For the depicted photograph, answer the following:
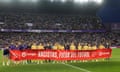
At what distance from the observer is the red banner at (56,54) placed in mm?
24256

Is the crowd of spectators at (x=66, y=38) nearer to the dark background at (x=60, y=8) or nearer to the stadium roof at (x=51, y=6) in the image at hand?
the dark background at (x=60, y=8)

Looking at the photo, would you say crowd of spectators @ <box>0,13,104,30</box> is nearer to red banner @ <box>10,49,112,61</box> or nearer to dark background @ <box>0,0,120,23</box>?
dark background @ <box>0,0,120,23</box>

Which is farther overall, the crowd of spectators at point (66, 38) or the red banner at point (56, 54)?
the crowd of spectators at point (66, 38)

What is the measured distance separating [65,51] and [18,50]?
13.9 ft

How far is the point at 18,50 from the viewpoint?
Result: 2422 cm

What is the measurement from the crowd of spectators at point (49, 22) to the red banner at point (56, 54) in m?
39.9

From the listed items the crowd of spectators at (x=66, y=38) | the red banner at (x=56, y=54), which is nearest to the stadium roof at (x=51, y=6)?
the crowd of spectators at (x=66, y=38)

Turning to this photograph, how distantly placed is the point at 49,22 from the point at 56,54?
44343 mm

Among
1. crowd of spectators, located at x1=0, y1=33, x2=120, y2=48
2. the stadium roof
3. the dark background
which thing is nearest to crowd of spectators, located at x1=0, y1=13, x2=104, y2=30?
the dark background

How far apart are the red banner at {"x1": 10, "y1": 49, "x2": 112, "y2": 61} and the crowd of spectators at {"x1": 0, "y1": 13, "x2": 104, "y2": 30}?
3986 centimetres

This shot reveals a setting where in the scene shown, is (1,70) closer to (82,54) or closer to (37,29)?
(82,54)

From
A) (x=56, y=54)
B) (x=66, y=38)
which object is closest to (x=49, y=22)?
(x=66, y=38)

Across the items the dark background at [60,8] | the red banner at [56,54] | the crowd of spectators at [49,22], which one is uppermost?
the dark background at [60,8]

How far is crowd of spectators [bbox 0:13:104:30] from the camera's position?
6594 centimetres
